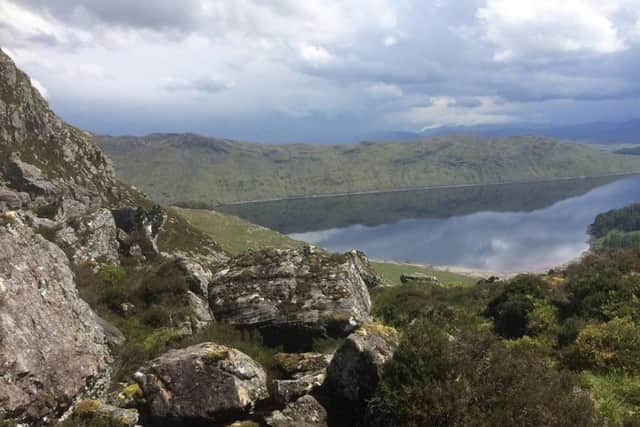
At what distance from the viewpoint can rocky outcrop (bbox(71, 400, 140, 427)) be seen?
10.0 m

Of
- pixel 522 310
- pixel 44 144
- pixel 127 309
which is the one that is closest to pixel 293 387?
pixel 127 309

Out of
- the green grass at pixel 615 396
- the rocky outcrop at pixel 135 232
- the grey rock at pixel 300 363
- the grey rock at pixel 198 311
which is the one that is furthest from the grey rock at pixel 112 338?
the rocky outcrop at pixel 135 232

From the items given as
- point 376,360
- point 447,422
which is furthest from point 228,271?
point 447,422

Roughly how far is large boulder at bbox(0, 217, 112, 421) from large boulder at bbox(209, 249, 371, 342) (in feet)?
16.7

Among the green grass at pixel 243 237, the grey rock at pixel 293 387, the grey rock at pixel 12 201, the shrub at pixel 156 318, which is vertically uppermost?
the grey rock at pixel 12 201

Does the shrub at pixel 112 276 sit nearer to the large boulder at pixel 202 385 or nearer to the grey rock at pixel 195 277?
the grey rock at pixel 195 277

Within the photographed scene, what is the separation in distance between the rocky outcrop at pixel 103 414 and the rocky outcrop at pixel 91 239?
18913mm

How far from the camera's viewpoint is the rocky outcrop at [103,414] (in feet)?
32.9

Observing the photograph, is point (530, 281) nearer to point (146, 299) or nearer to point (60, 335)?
point (146, 299)

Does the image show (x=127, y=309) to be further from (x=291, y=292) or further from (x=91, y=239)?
(x=91, y=239)

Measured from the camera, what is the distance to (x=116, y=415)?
10.3 m

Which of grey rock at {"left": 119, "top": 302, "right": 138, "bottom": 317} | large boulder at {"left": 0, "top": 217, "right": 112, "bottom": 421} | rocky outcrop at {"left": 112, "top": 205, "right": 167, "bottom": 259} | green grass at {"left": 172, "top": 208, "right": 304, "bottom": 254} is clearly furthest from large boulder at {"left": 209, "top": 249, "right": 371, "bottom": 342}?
green grass at {"left": 172, "top": 208, "right": 304, "bottom": 254}

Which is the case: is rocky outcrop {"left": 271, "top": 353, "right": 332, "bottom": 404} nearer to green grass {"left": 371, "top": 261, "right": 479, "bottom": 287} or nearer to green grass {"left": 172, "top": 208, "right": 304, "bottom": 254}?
green grass {"left": 371, "top": 261, "right": 479, "bottom": 287}

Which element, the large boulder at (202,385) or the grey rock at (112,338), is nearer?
the large boulder at (202,385)
